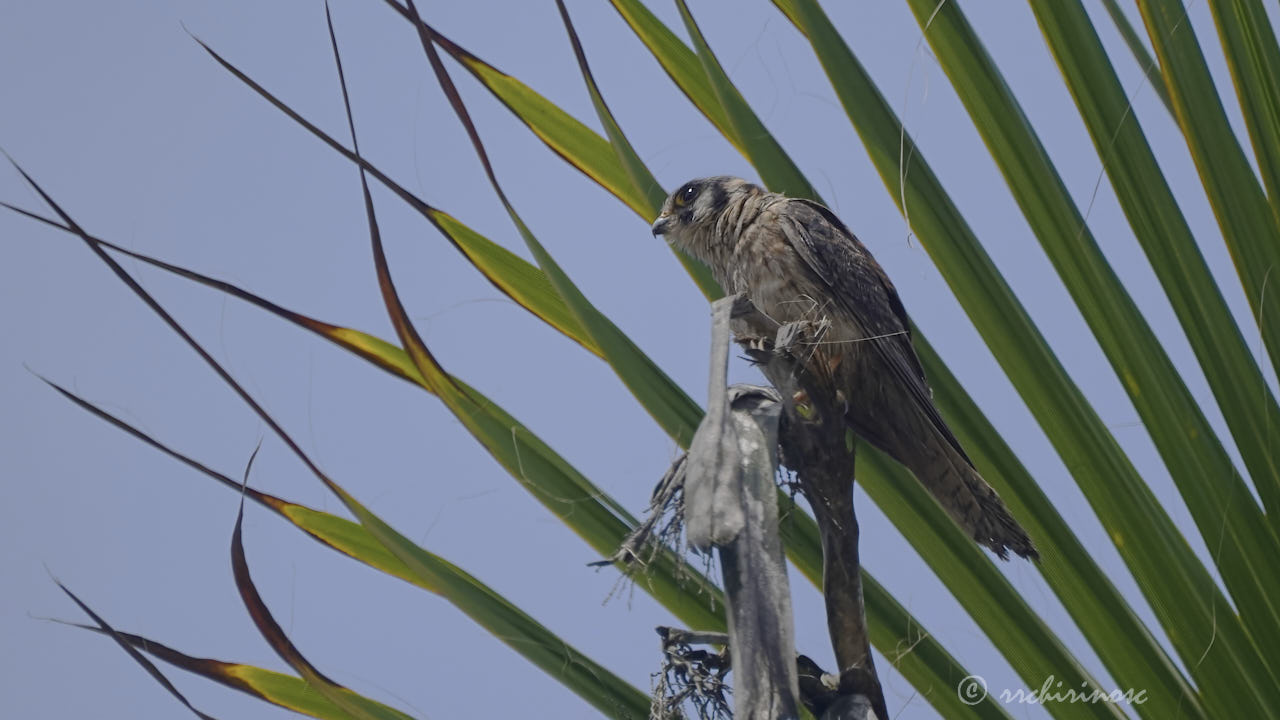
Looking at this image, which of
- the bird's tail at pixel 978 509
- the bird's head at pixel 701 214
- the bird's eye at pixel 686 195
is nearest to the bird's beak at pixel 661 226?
the bird's head at pixel 701 214

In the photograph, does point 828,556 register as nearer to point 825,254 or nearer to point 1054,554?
point 1054,554

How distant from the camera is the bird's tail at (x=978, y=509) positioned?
2.12 metres

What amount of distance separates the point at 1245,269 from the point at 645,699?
55.3 inches

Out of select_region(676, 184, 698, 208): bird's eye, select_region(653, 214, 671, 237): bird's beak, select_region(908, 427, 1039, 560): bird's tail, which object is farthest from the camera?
select_region(676, 184, 698, 208): bird's eye

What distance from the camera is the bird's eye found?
11.3 ft

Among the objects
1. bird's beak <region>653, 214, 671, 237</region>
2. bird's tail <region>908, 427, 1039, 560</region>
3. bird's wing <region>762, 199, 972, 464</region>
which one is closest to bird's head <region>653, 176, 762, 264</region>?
bird's beak <region>653, 214, 671, 237</region>

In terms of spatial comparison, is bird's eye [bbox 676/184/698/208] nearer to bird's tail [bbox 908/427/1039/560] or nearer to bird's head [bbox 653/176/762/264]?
bird's head [bbox 653/176/762/264]

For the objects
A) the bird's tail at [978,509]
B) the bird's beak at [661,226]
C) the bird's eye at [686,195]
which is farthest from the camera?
the bird's eye at [686,195]

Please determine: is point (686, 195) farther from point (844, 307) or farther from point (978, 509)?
point (978, 509)

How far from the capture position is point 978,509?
2.15 meters

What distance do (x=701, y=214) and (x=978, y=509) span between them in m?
1.55

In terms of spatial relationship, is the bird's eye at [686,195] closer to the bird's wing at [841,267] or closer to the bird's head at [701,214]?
the bird's head at [701,214]

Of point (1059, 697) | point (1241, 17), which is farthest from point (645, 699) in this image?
point (1241, 17)

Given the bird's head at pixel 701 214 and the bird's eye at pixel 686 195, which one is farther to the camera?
the bird's eye at pixel 686 195
